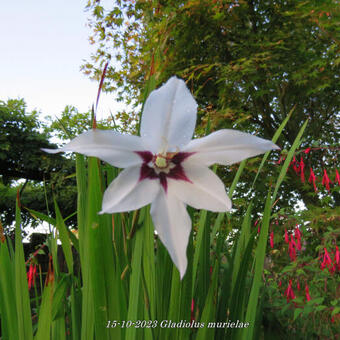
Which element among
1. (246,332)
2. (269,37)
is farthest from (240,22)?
(246,332)

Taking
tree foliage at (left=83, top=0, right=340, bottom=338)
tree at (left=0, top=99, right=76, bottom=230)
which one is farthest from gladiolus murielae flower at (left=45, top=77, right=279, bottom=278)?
tree at (left=0, top=99, right=76, bottom=230)

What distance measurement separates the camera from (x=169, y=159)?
417 mm

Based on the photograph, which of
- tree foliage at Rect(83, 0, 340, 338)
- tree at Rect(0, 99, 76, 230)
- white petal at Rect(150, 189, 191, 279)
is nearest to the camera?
white petal at Rect(150, 189, 191, 279)

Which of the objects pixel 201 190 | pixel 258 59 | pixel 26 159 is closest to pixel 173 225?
pixel 201 190

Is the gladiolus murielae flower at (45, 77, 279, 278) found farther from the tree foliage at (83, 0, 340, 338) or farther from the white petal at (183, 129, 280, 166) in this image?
the tree foliage at (83, 0, 340, 338)

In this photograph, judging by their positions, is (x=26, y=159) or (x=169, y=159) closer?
(x=169, y=159)

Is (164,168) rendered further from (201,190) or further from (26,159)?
(26,159)

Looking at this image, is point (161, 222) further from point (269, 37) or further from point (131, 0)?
point (131, 0)

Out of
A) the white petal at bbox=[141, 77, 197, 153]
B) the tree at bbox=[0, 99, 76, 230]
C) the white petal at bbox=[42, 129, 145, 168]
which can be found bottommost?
the white petal at bbox=[42, 129, 145, 168]

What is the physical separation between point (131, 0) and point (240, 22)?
60.0 inches

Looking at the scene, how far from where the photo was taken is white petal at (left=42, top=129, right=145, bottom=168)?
0.36 meters

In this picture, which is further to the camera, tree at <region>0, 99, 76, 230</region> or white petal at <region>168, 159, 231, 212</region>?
tree at <region>0, 99, 76, 230</region>

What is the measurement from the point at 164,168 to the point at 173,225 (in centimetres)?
8

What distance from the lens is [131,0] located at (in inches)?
174
